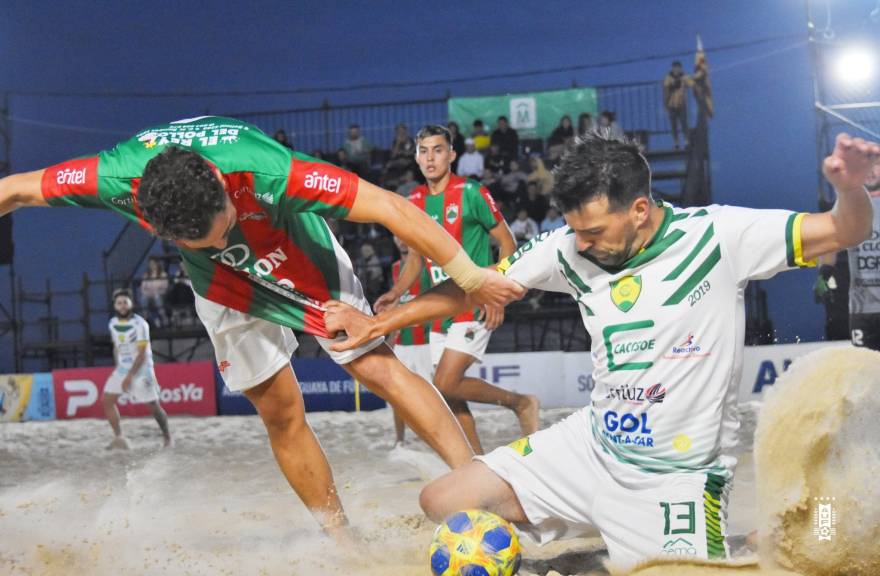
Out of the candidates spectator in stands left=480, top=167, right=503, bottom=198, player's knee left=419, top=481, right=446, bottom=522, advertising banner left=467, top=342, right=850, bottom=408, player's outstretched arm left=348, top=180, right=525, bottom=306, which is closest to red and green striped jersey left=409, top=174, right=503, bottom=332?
player's outstretched arm left=348, top=180, right=525, bottom=306

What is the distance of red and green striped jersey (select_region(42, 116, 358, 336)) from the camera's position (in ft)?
10.0

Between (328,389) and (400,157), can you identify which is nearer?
(328,389)

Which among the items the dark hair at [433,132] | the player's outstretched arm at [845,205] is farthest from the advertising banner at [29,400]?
the player's outstretched arm at [845,205]

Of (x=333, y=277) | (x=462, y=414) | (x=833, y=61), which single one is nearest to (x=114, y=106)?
(x=833, y=61)

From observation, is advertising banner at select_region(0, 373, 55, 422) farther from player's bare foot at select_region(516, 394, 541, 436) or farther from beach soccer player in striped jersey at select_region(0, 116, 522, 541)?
beach soccer player in striped jersey at select_region(0, 116, 522, 541)

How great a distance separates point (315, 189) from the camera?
3029 mm

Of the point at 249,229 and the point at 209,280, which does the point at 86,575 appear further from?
the point at 249,229

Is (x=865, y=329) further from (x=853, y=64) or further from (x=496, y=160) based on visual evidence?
(x=496, y=160)

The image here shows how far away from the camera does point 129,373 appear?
8.51 meters

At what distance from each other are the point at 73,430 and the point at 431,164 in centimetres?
668

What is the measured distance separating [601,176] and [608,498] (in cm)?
103

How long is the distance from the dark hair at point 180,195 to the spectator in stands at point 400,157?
1072 centimetres

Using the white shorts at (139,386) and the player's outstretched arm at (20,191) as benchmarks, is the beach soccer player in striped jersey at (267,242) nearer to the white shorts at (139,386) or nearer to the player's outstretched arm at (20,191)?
the player's outstretched arm at (20,191)

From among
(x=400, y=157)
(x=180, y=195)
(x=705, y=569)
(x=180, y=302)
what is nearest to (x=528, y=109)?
(x=400, y=157)
